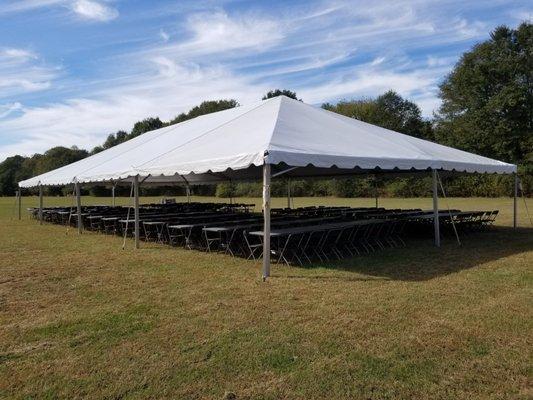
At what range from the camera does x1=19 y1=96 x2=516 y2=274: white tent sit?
Answer: 720 centimetres

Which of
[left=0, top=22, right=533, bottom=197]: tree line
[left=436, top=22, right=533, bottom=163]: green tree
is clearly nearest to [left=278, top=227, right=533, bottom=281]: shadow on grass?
[left=0, top=22, right=533, bottom=197]: tree line

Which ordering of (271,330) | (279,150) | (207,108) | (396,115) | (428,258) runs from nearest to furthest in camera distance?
1. (271,330)
2. (279,150)
3. (428,258)
4. (396,115)
5. (207,108)

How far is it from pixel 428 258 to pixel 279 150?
3.31 meters

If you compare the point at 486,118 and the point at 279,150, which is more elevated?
the point at 486,118

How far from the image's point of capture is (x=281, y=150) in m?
6.88

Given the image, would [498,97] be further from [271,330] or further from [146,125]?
[146,125]

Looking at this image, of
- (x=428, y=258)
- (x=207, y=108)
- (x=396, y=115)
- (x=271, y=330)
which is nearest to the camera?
(x=271, y=330)

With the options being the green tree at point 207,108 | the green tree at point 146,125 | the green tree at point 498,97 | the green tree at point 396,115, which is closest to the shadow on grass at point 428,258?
the green tree at point 498,97

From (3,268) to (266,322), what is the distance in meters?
5.46

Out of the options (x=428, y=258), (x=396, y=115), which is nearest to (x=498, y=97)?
(x=396, y=115)

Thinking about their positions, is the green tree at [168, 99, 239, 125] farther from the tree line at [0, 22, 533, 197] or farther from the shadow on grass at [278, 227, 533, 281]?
the shadow on grass at [278, 227, 533, 281]

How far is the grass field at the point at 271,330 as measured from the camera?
332 centimetres

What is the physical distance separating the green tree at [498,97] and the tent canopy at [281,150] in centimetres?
2268

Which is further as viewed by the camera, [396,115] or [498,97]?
[396,115]
